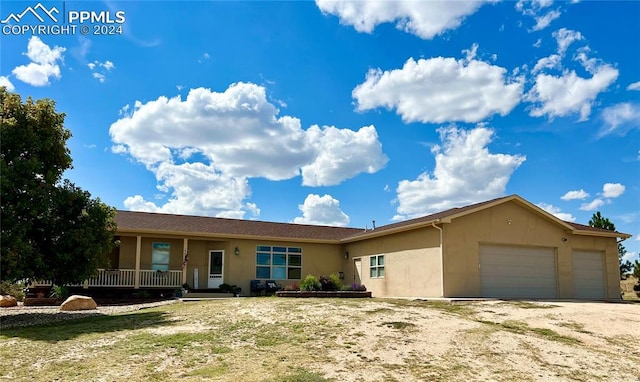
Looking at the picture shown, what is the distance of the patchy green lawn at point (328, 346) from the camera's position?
8125mm

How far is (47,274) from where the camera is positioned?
13547mm

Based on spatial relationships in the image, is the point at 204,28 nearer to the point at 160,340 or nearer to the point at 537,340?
the point at 160,340

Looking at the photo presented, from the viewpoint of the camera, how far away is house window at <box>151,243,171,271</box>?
2253cm

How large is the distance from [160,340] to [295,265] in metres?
14.8

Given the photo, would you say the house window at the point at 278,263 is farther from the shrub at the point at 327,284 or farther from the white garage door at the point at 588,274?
the white garage door at the point at 588,274

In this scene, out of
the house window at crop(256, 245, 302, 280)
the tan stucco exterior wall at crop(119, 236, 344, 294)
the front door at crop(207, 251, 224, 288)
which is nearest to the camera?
the tan stucco exterior wall at crop(119, 236, 344, 294)

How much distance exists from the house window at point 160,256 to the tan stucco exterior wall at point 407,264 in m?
8.91

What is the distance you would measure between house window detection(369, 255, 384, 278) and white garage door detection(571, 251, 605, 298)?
798 cm

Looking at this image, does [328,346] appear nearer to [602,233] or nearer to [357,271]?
[357,271]

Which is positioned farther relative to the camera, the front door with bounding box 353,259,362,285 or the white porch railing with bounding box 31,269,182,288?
the front door with bounding box 353,259,362,285

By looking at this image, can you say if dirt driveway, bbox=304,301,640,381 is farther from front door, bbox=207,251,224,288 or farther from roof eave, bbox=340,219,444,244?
front door, bbox=207,251,224,288

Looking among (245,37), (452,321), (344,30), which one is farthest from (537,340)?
(245,37)

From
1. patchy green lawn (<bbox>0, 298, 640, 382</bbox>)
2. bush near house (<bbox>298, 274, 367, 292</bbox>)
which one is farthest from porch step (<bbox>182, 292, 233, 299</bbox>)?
patchy green lawn (<bbox>0, 298, 640, 382</bbox>)

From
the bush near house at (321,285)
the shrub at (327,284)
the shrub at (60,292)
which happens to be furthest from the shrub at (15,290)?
the shrub at (327,284)
